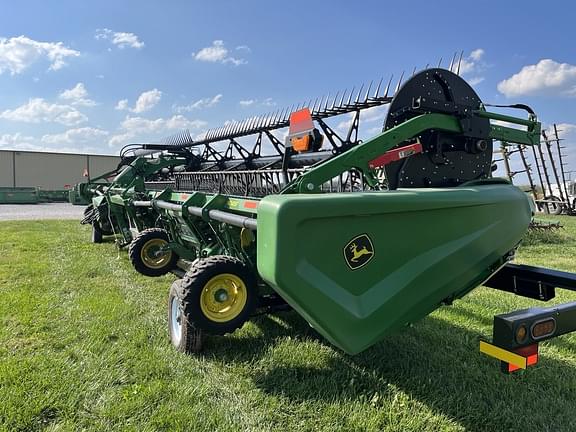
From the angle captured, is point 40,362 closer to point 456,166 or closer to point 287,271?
point 287,271

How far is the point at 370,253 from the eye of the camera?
88.1 inches

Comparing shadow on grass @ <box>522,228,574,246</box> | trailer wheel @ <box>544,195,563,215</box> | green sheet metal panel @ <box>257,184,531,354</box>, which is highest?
green sheet metal panel @ <box>257,184,531,354</box>

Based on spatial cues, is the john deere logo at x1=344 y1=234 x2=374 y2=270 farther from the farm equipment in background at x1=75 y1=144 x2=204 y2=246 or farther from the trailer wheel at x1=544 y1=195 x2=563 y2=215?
the trailer wheel at x1=544 y1=195 x2=563 y2=215

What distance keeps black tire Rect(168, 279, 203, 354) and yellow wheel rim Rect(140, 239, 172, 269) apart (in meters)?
1.42

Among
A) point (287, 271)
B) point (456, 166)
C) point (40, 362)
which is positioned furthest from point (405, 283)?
point (40, 362)

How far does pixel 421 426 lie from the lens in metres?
2.48

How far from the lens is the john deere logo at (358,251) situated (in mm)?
2184

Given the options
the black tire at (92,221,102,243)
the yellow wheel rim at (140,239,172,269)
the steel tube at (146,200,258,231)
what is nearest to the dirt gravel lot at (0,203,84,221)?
the black tire at (92,221,102,243)

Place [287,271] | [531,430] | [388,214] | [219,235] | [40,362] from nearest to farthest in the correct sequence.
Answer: [287,271]
[388,214]
[531,430]
[40,362]
[219,235]

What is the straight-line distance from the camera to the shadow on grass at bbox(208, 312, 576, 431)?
8.57 ft

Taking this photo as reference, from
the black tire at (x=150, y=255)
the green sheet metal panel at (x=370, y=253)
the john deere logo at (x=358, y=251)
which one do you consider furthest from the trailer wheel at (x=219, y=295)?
the black tire at (x=150, y=255)

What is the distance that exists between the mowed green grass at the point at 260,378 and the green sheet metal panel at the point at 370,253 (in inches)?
24.7

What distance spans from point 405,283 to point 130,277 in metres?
4.56

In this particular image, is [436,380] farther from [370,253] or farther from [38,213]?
[38,213]
